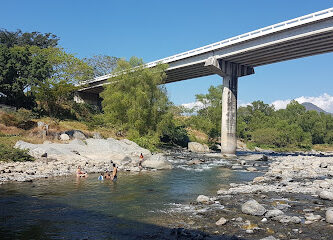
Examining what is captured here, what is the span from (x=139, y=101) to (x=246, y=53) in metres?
17.3

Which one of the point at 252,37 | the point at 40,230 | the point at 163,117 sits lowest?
the point at 40,230

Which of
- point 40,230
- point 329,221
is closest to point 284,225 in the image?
point 329,221

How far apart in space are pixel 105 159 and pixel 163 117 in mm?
17197

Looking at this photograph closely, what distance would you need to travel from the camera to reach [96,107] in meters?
76.6

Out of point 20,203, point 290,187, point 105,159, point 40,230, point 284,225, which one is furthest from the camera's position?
point 105,159

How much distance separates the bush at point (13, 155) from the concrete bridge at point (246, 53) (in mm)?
29766

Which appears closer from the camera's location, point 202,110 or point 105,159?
point 105,159

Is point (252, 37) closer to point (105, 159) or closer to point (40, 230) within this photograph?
point (105, 159)

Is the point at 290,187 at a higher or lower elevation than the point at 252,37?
lower

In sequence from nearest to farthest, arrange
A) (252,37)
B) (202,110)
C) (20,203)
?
1. (20,203)
2. (252,37)
3. (202,110)

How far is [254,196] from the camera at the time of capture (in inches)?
565

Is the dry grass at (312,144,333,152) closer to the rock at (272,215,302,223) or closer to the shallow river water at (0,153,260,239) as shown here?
the shallow river water at (0,153,260,239)

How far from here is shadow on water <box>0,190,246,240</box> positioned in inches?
337

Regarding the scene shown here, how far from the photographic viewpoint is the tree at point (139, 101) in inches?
1624
